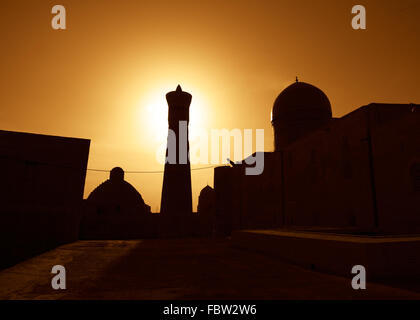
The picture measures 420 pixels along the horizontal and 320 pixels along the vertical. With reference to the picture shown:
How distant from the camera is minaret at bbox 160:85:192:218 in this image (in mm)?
25859

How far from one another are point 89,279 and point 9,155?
243 inches

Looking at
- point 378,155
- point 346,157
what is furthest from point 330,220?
point 378,155

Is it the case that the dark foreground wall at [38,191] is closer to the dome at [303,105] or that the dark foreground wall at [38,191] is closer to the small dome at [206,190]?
the dome at [303,105]

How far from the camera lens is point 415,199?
11555mm

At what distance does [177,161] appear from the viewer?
87.9 feet

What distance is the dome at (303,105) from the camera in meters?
22.3

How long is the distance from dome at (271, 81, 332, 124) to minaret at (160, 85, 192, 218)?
29.7 feet

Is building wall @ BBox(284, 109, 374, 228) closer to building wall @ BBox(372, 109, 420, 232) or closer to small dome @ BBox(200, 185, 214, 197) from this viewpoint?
building wall @ BBox(372, 109, 420, 232)

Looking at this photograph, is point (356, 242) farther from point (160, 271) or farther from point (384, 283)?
point (160, 271)

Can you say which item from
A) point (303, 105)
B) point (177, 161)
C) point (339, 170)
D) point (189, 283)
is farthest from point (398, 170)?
point (177, 161)

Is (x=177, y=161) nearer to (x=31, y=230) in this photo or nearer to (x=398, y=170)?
Result: (x=31, y=230)

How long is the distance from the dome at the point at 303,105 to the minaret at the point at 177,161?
9056mm

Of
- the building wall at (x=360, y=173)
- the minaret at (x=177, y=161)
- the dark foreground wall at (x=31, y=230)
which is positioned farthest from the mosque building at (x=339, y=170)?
the dark foreground wall at (x=31, y=230)

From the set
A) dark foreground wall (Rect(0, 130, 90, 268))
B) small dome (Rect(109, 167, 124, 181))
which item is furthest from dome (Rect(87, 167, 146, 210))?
dark foreground wall (Rect(0, 130, 90, 268))
